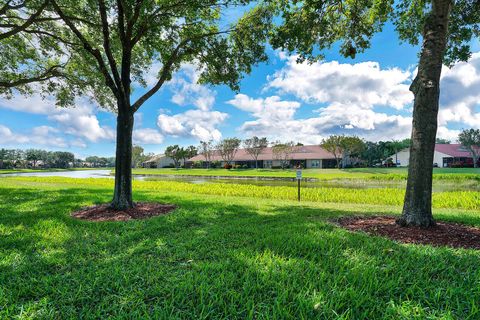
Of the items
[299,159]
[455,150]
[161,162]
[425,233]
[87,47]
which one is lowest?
[425,233]

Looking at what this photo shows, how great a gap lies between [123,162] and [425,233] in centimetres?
761

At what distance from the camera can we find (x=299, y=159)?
6166 centimetres

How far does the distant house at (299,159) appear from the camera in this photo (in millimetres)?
59281

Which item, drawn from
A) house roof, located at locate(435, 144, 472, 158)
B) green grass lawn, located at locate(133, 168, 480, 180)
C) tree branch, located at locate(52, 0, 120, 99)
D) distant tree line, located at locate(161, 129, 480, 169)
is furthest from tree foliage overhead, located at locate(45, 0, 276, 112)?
house roof, located at locate(435, 144, 472, 158)

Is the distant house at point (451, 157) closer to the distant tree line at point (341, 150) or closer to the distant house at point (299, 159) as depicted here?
the distant tree line at point (341, 150)

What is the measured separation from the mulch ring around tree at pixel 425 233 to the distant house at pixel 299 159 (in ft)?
181

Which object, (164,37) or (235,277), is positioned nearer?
(235,277)

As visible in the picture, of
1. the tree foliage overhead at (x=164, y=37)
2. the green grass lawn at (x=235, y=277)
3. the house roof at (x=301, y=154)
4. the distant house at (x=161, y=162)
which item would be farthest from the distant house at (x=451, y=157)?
the distant house at (x=161, y=162)

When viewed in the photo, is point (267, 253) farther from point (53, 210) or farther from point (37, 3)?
point (37, 3)

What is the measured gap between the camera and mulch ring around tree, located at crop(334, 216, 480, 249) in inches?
165

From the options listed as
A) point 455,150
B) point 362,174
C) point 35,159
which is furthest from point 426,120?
point 35,159

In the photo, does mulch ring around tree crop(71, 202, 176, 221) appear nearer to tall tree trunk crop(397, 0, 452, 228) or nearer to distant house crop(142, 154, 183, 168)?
tall tree trunk crop(397, 0, 452, 228)

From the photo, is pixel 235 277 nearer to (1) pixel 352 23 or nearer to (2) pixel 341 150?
(1) pixel 352 23

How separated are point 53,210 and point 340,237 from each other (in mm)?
7711
